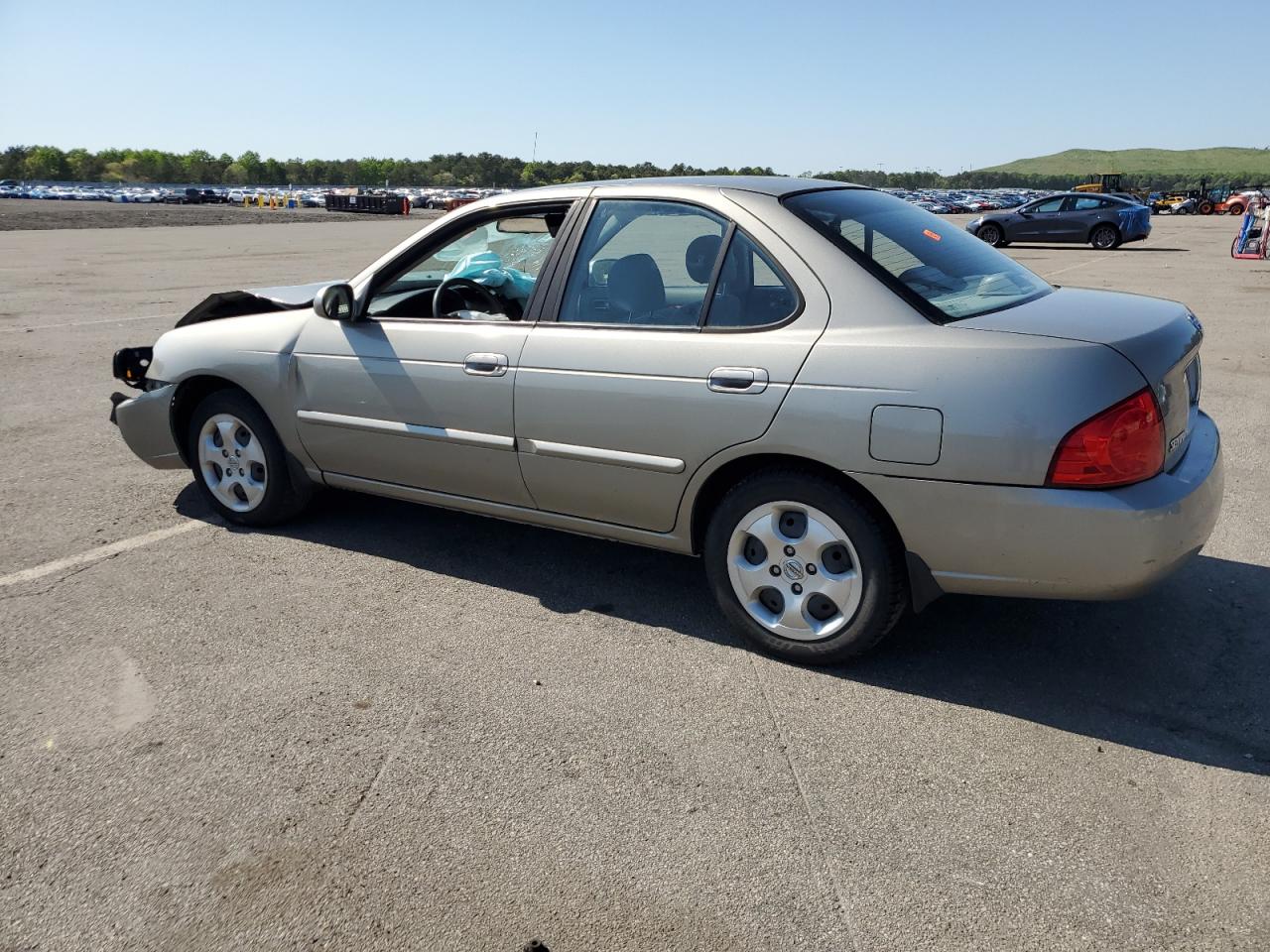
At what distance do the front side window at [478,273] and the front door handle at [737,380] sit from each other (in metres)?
1.13

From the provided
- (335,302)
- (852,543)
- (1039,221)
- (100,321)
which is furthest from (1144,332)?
(1039,221)

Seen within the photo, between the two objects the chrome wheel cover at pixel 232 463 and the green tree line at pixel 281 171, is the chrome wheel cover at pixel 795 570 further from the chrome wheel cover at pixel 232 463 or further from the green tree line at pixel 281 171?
the green tree line at pixel 281 171

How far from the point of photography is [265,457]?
4.95 m

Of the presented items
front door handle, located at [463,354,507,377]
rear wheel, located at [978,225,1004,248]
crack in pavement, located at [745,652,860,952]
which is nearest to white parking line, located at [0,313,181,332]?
front door handle, located at [463,354,507,377]

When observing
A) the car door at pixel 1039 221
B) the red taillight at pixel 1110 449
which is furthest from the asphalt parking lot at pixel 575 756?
the car door at pixel 1039 221

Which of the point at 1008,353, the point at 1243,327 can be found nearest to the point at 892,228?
the point at 1008,353

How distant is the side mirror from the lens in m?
4.46

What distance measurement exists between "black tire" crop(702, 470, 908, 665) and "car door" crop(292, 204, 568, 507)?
3.06 feet

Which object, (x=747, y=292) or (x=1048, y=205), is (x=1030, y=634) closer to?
(x=747, y=292)

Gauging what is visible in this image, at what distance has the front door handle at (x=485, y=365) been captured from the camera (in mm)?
4082

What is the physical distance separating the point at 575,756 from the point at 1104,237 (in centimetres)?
2974

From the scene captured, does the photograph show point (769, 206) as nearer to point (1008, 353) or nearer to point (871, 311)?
point (871, 311)

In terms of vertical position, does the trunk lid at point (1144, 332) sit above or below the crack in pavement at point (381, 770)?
above

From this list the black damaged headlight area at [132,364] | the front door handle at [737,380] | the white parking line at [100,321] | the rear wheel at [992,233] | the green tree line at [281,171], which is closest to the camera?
the front door handle at [737,380]
